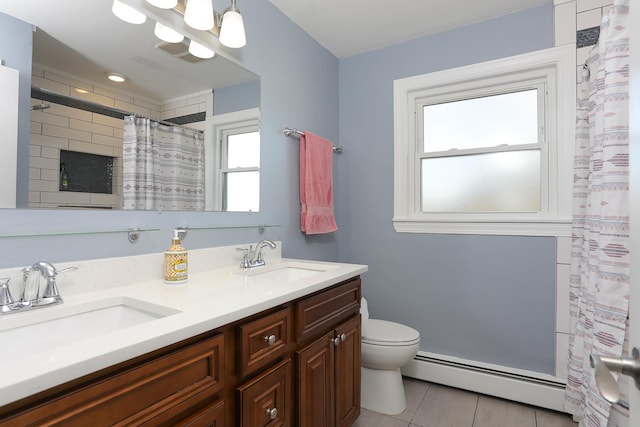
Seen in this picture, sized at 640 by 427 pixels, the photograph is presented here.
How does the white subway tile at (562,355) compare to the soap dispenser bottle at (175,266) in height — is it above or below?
below

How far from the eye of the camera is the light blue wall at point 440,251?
6.75ft

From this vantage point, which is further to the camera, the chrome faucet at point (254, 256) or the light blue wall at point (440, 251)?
the light blue wall at point (440, 251)

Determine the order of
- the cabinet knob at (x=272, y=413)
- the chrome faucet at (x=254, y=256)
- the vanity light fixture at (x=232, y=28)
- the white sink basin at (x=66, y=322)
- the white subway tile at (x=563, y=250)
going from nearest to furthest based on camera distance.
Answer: the white sink basin at (x=66, y=322) → the cabinet knob at (x=272, y=413) → the vanity light fixture at (x=232, y=28) → the chrome faucet at (x=254, y=256) → the white subway tile at (x=563, y=250)

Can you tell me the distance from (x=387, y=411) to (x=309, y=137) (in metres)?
1.69

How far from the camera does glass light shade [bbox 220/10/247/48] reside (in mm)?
1560

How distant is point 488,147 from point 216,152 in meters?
1.72

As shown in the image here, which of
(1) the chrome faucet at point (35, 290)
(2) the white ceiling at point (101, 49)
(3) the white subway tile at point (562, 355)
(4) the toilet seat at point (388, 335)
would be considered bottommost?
(3) the white subway tile at point (562, 355)

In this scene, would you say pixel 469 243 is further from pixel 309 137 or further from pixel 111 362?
pixel 111 362

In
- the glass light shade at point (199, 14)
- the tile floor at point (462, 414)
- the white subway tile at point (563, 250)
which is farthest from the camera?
the white subway tile at point (563, 250)

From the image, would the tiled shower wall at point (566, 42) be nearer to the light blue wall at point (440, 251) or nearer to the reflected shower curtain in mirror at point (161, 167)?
the light blue wall at point (440, 251)

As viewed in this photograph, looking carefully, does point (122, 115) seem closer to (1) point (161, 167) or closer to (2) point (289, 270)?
(1) point (161, 167)

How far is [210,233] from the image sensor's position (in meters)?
1.60

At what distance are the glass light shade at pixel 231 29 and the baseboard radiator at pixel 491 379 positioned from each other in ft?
7.26

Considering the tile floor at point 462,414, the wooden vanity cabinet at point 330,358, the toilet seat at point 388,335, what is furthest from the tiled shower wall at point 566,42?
the wooden vanity cabinet at point 330,358
